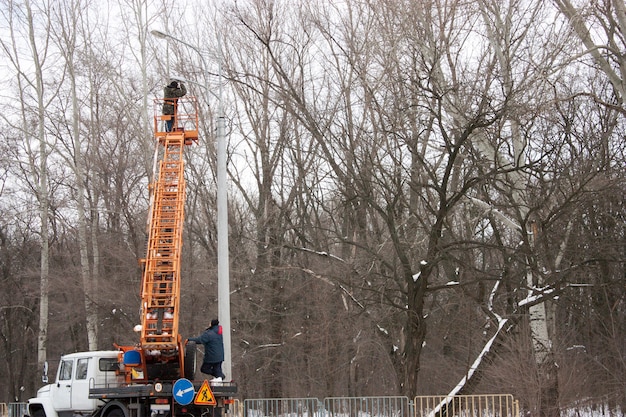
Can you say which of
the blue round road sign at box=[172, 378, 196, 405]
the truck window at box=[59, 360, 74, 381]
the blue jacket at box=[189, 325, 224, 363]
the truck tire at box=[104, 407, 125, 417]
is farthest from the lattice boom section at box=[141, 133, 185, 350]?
the truck window at box=[59, 360, 74, 381]

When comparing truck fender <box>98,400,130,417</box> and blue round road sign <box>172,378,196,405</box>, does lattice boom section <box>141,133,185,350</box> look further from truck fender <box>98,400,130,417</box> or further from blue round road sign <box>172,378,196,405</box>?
truck fender <box>98,400,130,417</box>

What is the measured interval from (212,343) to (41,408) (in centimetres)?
564

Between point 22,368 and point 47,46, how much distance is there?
20.3 m

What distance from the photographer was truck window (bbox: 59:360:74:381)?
17.2 m

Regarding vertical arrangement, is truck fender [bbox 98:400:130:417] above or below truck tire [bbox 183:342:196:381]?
below

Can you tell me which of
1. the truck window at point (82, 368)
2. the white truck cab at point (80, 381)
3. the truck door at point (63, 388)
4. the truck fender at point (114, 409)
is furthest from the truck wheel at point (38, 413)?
the truck fender at point (114, 409)

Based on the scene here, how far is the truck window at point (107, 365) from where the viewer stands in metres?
16.8

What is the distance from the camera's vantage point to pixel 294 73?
30.7m

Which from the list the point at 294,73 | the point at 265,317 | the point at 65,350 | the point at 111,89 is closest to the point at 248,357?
the point at 265,317

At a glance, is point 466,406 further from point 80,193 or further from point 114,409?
point 80,193

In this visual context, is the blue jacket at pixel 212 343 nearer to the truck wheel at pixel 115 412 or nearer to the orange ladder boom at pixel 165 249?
the orange ladder boom at pixel 165 249

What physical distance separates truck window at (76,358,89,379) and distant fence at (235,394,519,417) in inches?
164

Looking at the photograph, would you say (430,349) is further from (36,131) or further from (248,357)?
(36,131)

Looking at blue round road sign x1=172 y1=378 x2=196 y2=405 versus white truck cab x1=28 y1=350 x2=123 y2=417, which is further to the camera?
white truck cab x1=28 y1=350 x2=123 y2=417
